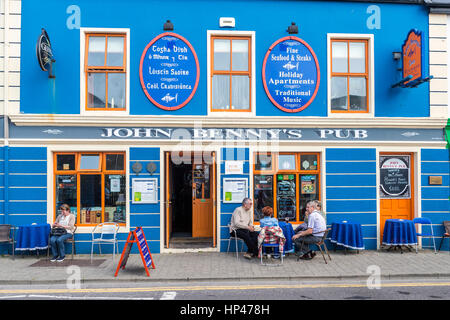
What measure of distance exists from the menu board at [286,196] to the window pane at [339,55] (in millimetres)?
3339

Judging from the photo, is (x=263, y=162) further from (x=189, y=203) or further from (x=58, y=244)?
(x=58, y=244)

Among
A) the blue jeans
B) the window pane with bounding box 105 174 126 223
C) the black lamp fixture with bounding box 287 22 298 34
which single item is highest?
the black lamp fixture with bounding box 287 22 298 34

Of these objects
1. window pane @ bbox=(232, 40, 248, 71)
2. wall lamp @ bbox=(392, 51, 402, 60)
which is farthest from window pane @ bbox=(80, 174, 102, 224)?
wall lamp @ bbox=(392, 51, 402, 60)

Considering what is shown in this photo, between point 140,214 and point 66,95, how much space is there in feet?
12.2

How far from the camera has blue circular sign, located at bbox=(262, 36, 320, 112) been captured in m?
9.55

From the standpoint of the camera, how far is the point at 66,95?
30.2ft

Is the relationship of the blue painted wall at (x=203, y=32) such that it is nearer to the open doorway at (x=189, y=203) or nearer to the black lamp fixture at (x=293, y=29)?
the black lamp fixture at (x=293, y=29)

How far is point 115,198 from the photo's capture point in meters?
9.38

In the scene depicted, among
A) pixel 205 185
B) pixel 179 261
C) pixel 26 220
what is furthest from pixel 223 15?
pixel 26 220

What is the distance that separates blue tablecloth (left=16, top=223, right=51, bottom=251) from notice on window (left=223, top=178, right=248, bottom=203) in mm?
4664

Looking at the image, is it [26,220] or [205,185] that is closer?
[26,220]

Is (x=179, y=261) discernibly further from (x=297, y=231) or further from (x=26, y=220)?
(x=26, y=220)

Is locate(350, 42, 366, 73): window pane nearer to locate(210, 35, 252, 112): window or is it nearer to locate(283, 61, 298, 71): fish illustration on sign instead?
locate(283, 61, 298, 71): fish illustration on sign

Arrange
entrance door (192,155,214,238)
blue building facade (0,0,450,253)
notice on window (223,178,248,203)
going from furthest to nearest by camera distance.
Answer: entrance door (192,155,214,238), notice on window (223,178,248,203), blue building facade (0,0,450,253)
